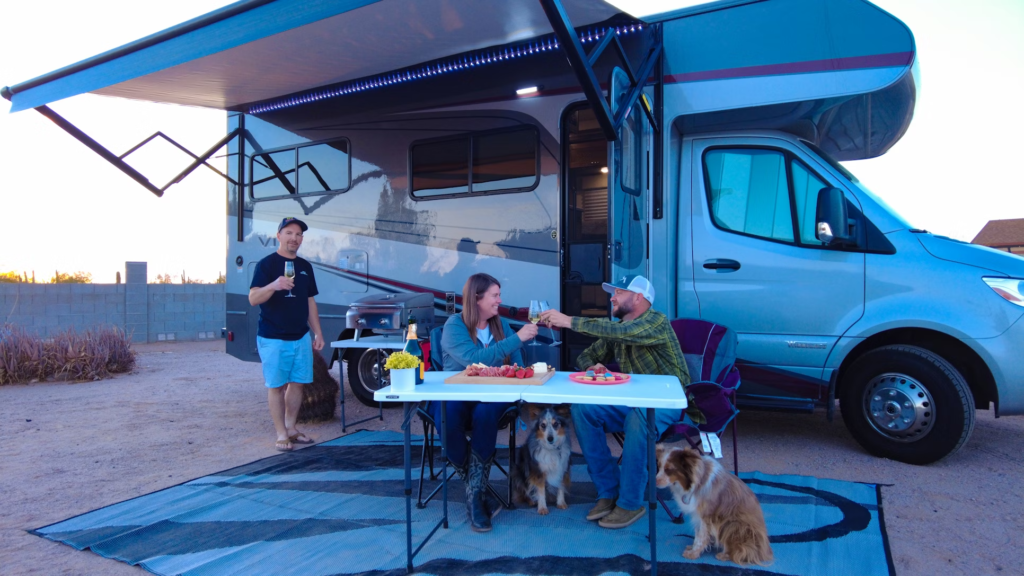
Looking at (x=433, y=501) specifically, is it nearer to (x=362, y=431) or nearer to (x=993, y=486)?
(x=362, y=431)

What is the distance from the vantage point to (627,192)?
4109mm

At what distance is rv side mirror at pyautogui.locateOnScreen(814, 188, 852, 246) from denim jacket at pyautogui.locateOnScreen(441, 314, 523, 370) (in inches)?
86.8

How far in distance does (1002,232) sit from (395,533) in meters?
39.3

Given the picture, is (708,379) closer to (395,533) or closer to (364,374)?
(395,533)

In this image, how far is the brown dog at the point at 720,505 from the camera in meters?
2.57

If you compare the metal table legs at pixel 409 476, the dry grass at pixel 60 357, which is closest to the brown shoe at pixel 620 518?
the metal table legs at pixel 409 476

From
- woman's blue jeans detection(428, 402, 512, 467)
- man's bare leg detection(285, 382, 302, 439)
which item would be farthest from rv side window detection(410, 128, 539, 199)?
woman's blue jeans detection(428, 402, 512, 467)

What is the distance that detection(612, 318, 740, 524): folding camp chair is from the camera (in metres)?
3.13

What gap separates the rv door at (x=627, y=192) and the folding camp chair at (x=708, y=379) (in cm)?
55

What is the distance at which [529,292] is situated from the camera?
15.6 ft

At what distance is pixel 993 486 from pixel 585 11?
3808mm

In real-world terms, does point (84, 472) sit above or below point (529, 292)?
below

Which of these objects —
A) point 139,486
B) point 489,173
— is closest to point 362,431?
point 139,486

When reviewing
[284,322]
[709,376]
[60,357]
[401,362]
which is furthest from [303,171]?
[60,357]
